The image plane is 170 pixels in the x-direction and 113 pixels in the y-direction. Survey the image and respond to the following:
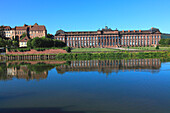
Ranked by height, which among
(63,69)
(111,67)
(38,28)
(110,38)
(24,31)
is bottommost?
(63,69)

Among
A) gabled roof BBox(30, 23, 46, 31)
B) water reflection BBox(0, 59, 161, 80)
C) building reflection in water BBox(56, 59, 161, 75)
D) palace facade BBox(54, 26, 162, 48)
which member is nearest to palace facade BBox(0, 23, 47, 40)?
gabled roof BBox(30, 23, 46, 31)

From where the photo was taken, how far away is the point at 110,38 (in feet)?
378

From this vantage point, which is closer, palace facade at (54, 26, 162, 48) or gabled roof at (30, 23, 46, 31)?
gabled roof at (30, 23, 46, 31)

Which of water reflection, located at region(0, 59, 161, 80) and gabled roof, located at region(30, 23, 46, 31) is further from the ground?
gabled roof, located at region(30, 23, 46, 31)

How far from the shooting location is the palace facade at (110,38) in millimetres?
113425

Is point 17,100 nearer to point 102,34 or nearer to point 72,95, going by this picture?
point 72,95

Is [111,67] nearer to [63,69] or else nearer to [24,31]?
[63,69]

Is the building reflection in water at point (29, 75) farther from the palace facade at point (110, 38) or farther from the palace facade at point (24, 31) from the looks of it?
the palace facade at point (110, 38)

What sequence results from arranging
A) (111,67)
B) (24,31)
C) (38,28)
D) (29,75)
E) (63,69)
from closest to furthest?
(29,75)
(63,69)
(111,67)
(38,28)
(24,31)

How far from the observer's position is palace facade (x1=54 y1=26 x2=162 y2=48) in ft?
372

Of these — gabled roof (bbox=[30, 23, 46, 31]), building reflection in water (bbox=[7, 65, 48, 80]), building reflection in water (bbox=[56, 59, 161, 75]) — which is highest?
gabled roof (bbox=[30, 23, 46, 31])

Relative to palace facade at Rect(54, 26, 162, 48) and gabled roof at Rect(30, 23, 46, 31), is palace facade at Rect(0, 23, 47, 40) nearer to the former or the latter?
gabled roof at Rect(30, 23, 46, 31)

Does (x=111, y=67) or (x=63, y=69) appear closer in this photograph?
(x=63, y=69)

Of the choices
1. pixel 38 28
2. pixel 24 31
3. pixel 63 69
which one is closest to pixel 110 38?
pixel 38 28
